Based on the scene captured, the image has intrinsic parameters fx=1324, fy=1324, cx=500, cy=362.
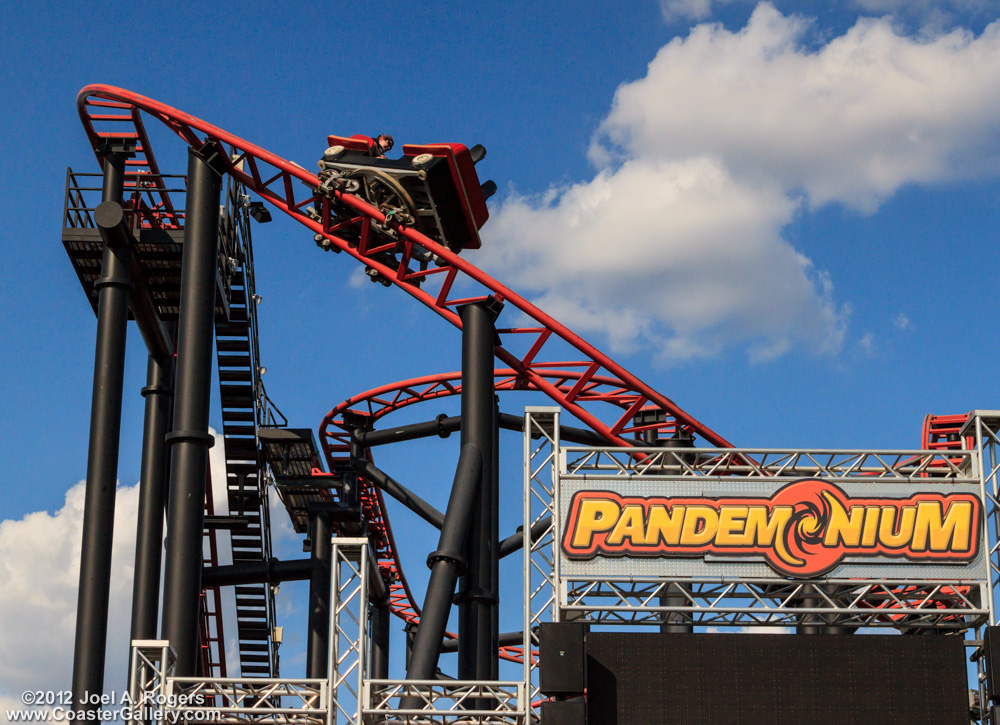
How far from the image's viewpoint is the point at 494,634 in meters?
20.8

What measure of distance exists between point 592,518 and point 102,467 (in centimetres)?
738

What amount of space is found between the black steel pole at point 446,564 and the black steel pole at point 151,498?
15.3 feet

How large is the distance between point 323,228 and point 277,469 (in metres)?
8.24

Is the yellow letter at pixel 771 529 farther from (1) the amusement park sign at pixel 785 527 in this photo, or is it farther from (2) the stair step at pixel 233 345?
(2) the stair step at pixel 233 345

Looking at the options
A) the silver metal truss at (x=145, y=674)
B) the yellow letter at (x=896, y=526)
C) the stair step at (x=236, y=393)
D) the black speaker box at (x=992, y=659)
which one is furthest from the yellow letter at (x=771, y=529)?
the stair step at (x=236, y=393)

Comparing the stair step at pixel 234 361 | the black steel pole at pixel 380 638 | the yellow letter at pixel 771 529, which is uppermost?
the stair step at pixel 234 361

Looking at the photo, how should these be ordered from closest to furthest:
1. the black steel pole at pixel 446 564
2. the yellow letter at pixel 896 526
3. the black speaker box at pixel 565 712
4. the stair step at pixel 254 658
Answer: the black speaker box at pixel 565 712, the yellow letter at pixel 896 526, the black steel pole at pixel 446 564, the stair step at pixel 254 658

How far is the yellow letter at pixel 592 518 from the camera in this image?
624 inches

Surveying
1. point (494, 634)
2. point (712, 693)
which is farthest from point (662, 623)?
point (494, 634)

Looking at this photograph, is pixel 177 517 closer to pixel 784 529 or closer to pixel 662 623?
pixel 662 623

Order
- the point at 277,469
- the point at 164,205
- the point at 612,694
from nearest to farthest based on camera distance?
1. the point at 612,694
2. the point at 164,205
3. the point at 277,469

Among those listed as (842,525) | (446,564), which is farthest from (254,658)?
(842,525)

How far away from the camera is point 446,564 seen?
59.4 feet

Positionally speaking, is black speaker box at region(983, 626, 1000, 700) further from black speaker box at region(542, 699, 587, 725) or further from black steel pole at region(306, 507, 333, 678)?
black steel pole at region(306, 507, 333, 678)
